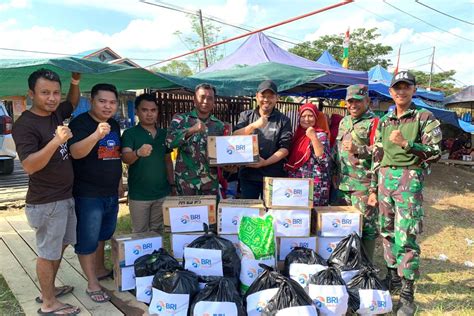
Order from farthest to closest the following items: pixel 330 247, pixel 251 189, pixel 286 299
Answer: pixel 251 189, pixel 330 247, pixel 286 299

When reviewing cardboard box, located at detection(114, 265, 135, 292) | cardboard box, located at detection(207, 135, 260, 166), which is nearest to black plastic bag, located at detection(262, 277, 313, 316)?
cardboard box, located at detection(207, 135, 260, 166)

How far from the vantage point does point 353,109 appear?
3275 millimetres

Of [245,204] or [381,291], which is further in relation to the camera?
[245,204]

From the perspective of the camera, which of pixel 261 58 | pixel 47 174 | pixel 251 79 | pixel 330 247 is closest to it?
pixel 47 174

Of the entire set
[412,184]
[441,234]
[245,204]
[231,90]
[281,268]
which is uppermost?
[231,90]

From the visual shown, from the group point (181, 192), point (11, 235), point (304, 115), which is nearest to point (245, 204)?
point (181, 192)

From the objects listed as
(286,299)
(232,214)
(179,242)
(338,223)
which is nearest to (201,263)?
(179,242)

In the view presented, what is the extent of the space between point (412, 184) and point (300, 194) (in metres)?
0.92

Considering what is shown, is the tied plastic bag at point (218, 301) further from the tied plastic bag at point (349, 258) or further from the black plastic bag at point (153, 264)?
the tied plastic bag at point (349, 258)

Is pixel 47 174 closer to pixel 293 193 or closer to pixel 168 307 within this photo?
pixel 168 307

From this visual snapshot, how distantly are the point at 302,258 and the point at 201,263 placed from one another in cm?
84

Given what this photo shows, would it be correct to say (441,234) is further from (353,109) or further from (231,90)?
(231,90)

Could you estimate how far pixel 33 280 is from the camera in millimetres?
3137

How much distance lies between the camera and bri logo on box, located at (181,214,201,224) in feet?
9.78
